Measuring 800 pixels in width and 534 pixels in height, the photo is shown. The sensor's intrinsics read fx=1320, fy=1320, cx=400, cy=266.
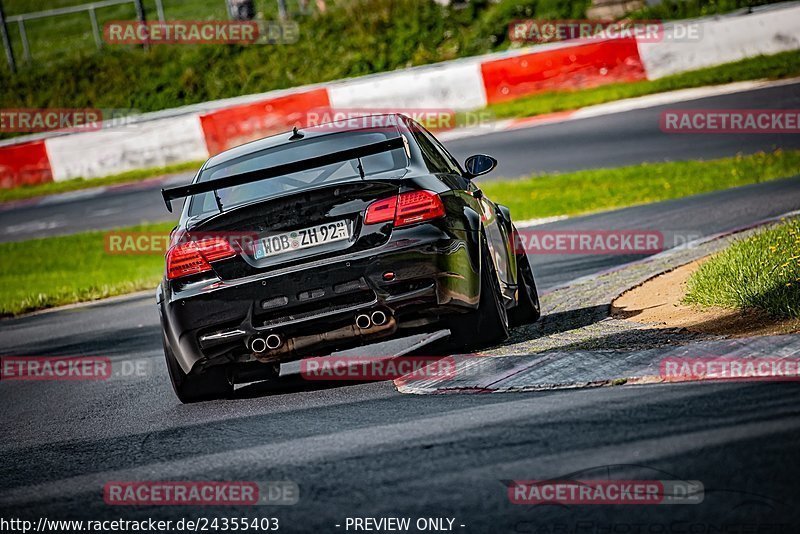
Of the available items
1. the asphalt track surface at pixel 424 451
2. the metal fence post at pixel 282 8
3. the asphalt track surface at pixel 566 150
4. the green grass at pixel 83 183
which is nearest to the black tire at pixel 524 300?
the asphalt track surface at pixel 424 451

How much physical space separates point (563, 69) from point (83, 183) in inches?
370

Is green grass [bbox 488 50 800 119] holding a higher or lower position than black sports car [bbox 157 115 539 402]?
lower

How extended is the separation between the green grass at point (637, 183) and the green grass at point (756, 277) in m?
6.89

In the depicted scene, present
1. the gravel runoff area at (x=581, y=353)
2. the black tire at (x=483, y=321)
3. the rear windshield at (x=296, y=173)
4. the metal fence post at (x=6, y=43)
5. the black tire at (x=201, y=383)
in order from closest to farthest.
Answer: the gravel runoff area at (x=581, y=353) < the black tire at (x=483, y=321) < the rear windshield at (x=296, y=173) < the black tire at (x=201, y=383) < the metal fence post at (x=6, y=43)

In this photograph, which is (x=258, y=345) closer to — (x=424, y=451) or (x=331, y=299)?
(x=331, y=299)

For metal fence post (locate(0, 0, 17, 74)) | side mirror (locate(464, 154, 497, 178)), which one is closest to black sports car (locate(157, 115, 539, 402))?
side mirror (locate(464, 154, 497, 178))

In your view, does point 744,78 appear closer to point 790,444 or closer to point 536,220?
point 536,220

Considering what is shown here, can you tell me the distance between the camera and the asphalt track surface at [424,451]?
176 inches

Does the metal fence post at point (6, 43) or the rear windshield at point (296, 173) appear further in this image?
the metal fence post at point (6, 43)

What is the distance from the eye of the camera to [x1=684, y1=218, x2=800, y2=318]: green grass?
7492 mm

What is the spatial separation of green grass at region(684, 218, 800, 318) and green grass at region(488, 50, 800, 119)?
1265 cm

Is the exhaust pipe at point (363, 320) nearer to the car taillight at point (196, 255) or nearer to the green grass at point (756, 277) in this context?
the car taillight at point (196, 255)

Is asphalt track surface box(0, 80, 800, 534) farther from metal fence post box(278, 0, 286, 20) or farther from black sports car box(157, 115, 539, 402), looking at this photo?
Result: metal fence post box(278, 0, 286, 20)

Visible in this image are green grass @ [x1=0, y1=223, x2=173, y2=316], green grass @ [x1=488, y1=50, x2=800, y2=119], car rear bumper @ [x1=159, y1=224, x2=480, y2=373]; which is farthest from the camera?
green grass @ [x1=488, y1=50, x2=800, y2=119]
